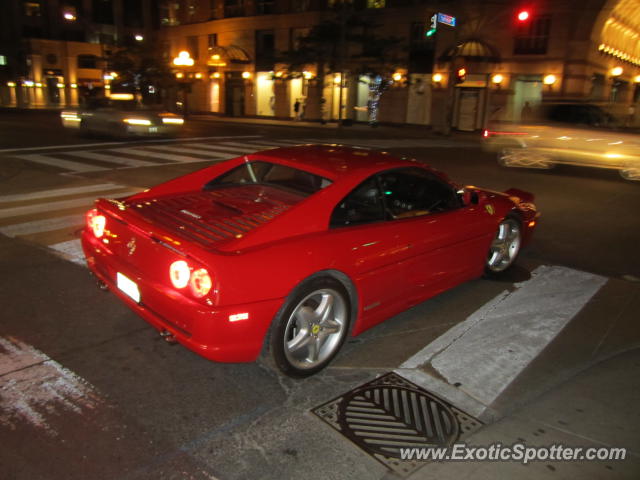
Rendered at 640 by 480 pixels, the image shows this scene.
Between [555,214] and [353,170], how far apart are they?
20.6ft

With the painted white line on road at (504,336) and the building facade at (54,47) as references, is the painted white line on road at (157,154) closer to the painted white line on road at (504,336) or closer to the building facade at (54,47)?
the painted white line on road at (504,336)

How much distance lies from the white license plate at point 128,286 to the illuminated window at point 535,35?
29698mm

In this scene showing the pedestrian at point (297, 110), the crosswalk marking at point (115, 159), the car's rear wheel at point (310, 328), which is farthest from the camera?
the pedestrian at point (297, 110)

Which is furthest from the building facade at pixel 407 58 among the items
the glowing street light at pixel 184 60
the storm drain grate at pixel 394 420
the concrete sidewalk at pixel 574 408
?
the storm drain grate at pixel 394 420

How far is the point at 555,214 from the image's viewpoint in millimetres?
8773

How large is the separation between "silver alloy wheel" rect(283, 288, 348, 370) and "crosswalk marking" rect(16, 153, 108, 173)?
9.50 m

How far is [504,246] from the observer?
18.1ft

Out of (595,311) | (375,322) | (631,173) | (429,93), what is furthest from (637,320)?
(429,93)

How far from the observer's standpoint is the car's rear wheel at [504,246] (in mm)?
5404

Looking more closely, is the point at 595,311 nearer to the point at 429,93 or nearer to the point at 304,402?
the point at 304,402

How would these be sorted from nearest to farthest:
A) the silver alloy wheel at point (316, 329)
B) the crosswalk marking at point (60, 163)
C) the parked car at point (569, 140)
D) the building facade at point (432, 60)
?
1. the silver alloy wheel at point (316, 329)
2. the crosswalk marking at point (60, 163)
3. the parked car at point (569, 140)
4. the building facade at point (432, 60)

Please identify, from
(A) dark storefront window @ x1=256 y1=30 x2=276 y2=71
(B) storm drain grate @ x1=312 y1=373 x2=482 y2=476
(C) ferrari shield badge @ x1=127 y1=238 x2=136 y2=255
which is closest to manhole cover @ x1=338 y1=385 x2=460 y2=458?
(B) storm drain grate @ x1=312 y1=373 x2=482 y2=476

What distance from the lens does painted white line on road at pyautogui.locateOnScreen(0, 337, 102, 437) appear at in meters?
2.89

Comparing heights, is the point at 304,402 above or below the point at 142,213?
below
